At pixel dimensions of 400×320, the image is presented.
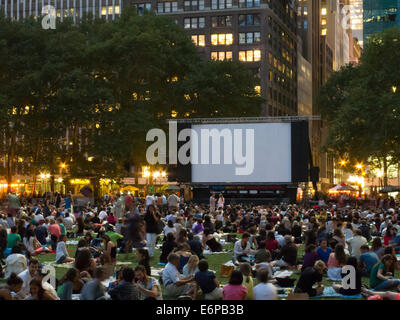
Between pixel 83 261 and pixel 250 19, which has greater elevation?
pixel 250 19

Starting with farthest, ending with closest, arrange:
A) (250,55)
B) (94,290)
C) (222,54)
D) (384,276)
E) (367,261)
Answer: (222,54), (250,55), (367,261), (384,276), (94,290)

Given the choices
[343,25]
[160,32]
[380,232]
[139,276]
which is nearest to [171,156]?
[160,32]

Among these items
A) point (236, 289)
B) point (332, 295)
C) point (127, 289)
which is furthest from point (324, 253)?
point (127, 289)

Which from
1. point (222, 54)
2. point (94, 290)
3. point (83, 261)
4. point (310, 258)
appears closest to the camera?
point (94, 290)

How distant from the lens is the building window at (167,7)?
338 feet

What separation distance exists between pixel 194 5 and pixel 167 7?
445 centimetres

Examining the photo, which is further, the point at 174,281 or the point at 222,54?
the point at 222,54

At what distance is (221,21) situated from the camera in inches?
3989

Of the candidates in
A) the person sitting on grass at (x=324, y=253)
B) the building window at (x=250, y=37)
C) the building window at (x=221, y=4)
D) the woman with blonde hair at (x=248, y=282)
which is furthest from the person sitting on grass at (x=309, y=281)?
the building window at (x=221, y=4)

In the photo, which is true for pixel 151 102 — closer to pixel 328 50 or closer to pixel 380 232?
→ pixel 380 232

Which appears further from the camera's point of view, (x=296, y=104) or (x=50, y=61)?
(x=296, y=104)

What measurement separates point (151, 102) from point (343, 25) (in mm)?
144051

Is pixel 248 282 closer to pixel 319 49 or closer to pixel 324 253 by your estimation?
pixel 324 253
